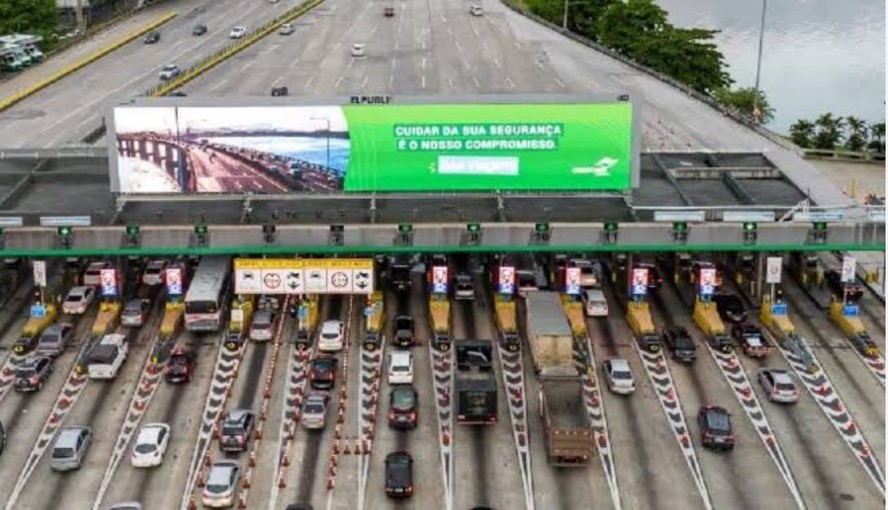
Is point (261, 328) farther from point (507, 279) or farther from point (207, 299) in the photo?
point (507, 279)

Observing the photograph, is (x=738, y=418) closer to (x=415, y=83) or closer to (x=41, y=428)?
(x=41, y=428)

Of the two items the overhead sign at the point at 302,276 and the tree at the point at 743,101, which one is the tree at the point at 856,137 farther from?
the overhead sign at the point at 302,276

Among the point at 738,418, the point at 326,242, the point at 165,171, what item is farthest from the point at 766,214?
the point at 165,171

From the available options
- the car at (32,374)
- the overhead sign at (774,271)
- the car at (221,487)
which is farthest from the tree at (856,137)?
the car at (221,487)

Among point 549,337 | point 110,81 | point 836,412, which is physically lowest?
point 836,412

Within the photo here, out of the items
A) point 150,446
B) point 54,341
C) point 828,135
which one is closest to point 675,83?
point 828,135

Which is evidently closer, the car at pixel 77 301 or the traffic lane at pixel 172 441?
the traffic lane at pixel 172 441
